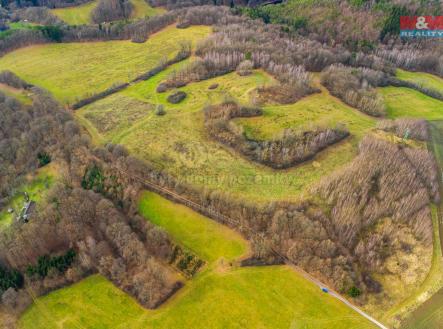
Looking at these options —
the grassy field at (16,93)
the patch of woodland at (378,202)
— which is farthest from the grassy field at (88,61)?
the patch of woodland at (378,202)

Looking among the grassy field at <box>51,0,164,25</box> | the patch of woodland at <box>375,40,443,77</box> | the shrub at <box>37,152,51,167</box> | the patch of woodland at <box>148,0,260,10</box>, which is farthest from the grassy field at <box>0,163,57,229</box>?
the patch of woodland at <box>375,40,443,77</box>

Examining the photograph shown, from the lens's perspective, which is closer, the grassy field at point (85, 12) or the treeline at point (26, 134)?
the treeline at point (26, 134)

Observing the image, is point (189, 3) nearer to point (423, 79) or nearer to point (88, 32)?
point (88, 32)

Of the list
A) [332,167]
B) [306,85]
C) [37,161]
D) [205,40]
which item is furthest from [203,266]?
[205,40]

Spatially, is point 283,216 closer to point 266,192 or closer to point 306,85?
point 266,192

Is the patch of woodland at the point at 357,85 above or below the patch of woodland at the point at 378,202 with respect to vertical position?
above

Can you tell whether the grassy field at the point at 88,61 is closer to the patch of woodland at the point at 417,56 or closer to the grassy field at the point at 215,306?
the grassy field at the point at 215,306

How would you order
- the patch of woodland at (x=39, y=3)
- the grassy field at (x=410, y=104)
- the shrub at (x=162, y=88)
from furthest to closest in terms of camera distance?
the patch of woodland at (x=39, y=3) < the shrub at (x=162, y=88) < the grassy field at (x=410, y=104)
